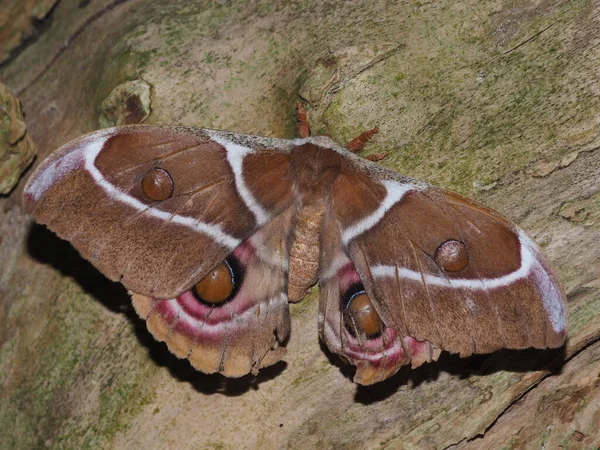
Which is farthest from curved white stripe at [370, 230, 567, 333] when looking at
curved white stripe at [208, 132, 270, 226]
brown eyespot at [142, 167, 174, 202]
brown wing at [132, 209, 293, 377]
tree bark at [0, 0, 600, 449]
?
brown eyespot at [142, 167, 174, 202]

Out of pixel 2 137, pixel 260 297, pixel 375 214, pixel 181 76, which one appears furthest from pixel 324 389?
pixel 2 137

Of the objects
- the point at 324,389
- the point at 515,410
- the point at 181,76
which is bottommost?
the point at 515,410

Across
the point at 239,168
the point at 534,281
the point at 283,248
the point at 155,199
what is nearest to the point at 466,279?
the point at 534,281

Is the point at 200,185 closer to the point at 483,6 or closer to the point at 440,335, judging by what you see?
the point at 440,335

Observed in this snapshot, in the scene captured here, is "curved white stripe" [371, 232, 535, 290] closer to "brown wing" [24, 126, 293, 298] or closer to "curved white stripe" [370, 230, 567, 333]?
"curved white stripe" [370, 230, 567, 333]

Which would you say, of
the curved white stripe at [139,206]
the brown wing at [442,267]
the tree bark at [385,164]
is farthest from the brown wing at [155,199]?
the brown wing at [442,267]

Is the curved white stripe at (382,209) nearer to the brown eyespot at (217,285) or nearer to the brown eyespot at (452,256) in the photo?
the brown eyespot at (452,256)

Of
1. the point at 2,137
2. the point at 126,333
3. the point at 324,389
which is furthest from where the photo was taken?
the point at 2,137

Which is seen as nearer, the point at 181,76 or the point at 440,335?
the point at 440,335

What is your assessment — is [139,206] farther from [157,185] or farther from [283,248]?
[283,248]

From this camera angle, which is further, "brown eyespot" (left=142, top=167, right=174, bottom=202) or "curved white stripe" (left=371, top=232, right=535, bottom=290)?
"brown eyespot" (left=142, top=167, right=174, bottom=202)
